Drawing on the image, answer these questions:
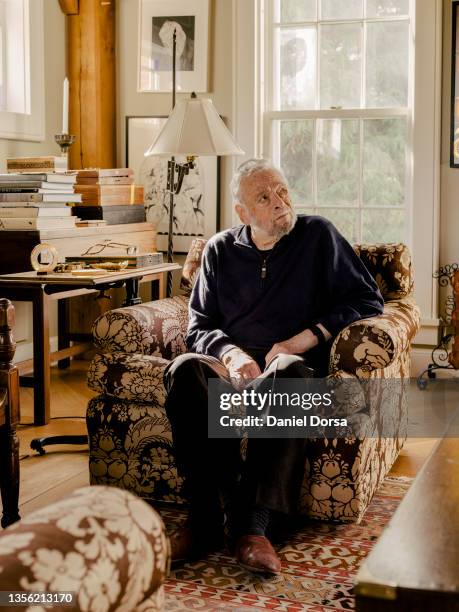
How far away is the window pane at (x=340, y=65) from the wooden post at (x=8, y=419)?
9.21 feet

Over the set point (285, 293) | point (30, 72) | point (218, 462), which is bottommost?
point (218, 462)

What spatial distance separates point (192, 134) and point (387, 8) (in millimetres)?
1563

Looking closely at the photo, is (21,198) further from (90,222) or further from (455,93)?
(455,93)

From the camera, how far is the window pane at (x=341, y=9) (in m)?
4.60

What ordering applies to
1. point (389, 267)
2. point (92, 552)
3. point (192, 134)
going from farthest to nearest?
point (192, 134) → point (389, 267) → point (92, 552)

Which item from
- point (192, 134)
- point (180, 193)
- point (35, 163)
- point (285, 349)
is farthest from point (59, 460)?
point (180, 193)

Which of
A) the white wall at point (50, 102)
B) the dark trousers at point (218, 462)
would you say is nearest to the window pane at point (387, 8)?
the white wall at point (50, 102)

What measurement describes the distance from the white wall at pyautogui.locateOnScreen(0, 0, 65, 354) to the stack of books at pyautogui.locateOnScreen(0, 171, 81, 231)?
67 cm

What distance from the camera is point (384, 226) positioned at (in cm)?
469

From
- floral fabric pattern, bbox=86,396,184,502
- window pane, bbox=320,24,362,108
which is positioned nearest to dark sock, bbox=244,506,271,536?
floral fabric pattern, bbox=86,396,184,502

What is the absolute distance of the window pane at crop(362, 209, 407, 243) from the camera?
4656 millimetres

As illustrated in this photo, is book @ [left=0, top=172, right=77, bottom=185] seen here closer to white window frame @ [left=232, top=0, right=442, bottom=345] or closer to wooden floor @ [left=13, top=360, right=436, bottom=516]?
wooden floor @ [left=13, top=360, right=436, bottom=516]

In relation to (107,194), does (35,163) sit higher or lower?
higher

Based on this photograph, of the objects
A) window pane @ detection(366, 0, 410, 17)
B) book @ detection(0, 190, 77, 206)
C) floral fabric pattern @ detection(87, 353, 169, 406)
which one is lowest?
floral fabric pattern @ detection(87, 353, 169, 406)
